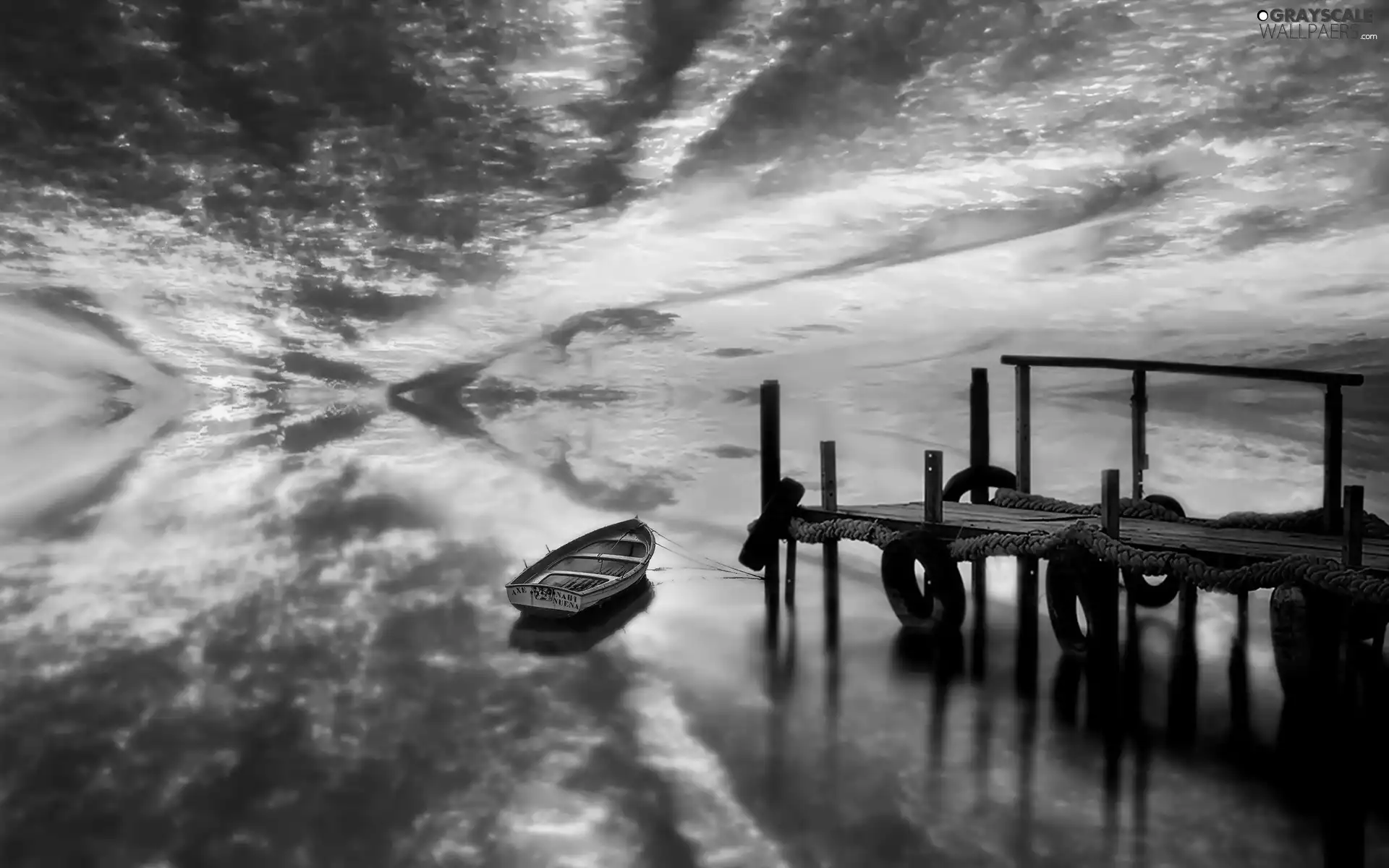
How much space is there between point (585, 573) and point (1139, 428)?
24.0ft

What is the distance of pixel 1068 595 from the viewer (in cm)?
1002

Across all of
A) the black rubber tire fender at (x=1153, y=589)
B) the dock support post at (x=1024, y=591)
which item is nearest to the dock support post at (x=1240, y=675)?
the black rubber tire fender at (x=1153, y=589)

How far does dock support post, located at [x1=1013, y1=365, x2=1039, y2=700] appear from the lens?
34.8 feet

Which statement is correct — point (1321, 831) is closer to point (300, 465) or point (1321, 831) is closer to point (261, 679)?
point (261, 679)

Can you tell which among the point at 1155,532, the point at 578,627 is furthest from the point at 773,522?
the point at 1155,532

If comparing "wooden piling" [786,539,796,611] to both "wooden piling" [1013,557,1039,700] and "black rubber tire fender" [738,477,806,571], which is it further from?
"wooden piling" [1013,557,1039,700]

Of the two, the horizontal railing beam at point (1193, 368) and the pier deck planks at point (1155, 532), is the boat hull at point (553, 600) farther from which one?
the horizontal railing beam at point (1193, 368)

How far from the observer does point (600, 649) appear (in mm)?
12359

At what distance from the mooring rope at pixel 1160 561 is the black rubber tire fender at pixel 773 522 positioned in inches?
44.7

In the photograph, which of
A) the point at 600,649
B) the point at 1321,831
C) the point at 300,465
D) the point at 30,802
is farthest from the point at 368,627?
the point at 300,465

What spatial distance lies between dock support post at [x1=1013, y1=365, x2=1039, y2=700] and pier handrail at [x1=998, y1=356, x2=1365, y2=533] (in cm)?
1

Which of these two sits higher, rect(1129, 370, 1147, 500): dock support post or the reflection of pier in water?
rect(1129, 370, 1147, 500): dock support post

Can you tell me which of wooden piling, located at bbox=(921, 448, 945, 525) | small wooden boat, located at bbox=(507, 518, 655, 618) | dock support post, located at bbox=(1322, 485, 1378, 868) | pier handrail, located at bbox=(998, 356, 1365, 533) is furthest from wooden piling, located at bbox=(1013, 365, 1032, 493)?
small wooden boat, located at bbox=(507, 518, 655, 618)

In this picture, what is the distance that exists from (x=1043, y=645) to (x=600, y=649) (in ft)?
16.9
